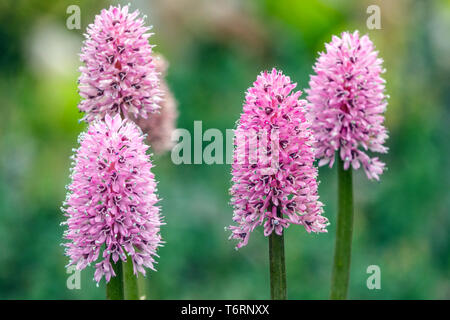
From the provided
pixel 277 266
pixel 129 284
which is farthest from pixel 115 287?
pixel 277 266

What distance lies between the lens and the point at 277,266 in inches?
95.7

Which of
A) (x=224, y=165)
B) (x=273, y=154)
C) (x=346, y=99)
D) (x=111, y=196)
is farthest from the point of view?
(x=224, y=165)

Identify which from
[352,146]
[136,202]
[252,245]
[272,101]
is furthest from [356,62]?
[252,245]

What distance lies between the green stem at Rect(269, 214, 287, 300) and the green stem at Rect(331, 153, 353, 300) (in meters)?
0.37

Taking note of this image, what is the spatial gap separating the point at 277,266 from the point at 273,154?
41 cm

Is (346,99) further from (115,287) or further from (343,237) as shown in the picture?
(115,287)

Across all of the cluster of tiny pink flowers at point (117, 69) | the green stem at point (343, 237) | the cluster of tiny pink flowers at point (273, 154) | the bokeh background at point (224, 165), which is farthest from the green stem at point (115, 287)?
the bokeh background at point (224, 165)

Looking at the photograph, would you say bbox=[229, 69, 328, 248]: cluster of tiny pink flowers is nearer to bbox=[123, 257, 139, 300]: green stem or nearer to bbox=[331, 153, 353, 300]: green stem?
bbox=[331, 153, 353, 300]: green stem

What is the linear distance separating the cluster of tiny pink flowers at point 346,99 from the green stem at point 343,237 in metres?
0.08

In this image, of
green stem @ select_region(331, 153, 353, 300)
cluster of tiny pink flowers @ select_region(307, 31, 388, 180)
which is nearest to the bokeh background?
green stem @ select_region(331, 153, 353, 300)

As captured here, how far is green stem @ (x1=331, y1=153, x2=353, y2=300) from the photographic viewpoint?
274 cm
